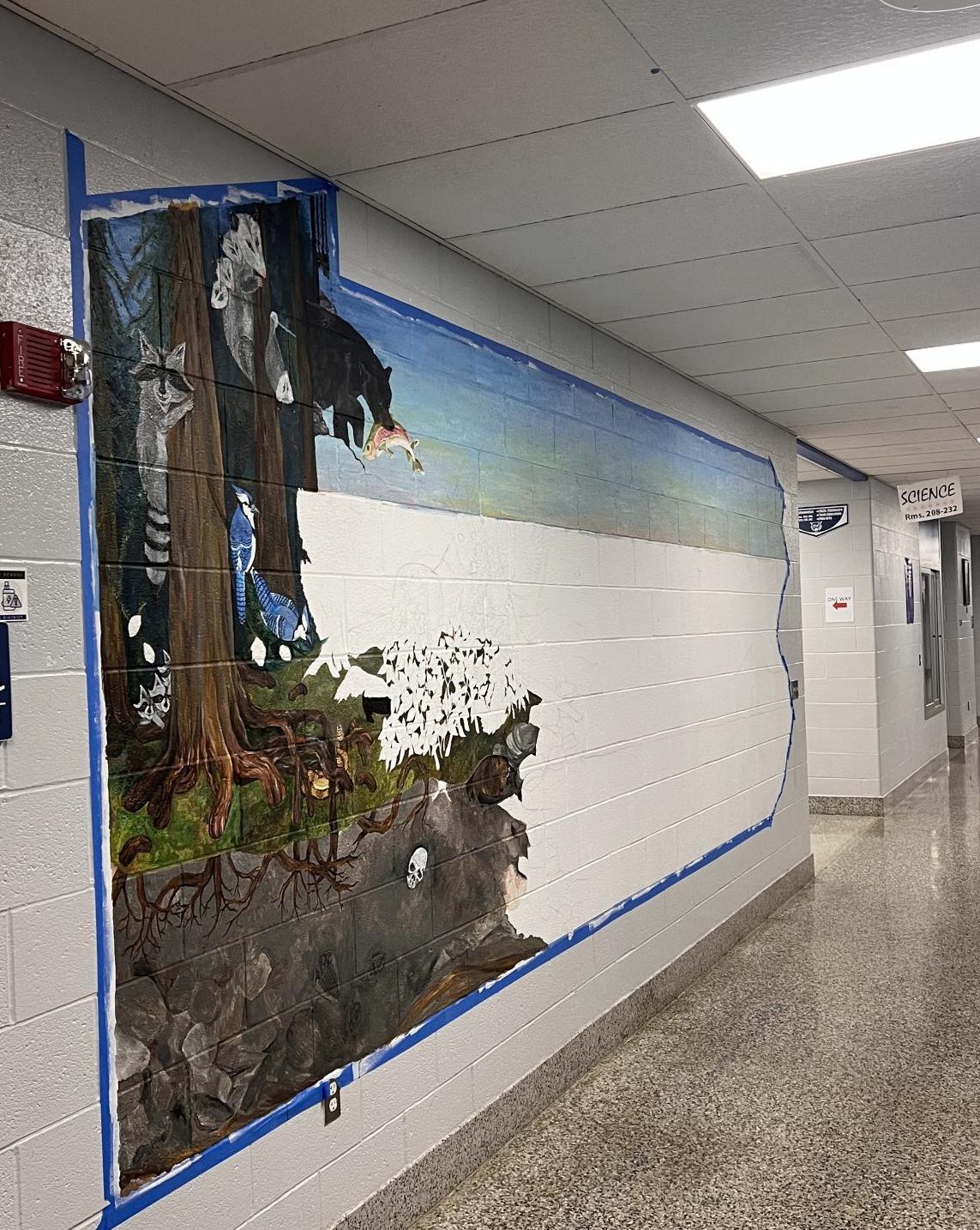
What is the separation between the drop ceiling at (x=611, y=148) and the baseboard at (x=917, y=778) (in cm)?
552

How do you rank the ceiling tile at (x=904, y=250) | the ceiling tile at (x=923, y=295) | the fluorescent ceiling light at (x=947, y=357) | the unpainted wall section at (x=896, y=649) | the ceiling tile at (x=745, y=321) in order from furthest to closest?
the unpainted wall section at (x=896, y=649), the fluorescent ceiling light at (x=947, y=357), the ceiling tile at (x=745, y=321), the ceiling tile at (x=923, y=295), the ceiling tile at (x=904, y=250)

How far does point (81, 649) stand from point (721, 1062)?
115 inches

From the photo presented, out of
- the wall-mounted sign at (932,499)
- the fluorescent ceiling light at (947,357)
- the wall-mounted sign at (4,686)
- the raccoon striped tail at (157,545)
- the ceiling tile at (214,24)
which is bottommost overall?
the wall-mounted sign at (4,686)

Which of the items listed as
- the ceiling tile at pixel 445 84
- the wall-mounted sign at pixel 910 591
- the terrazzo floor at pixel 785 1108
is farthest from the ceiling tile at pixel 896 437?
the ceiling tile at pixel 445 84

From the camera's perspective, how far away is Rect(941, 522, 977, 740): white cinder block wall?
12.8 m

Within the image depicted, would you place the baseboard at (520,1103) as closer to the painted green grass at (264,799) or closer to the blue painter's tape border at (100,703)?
the blue painter's tape border at (100,703)

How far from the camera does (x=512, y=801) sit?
3623mm

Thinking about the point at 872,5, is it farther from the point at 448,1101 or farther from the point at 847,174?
the point at 448,1101

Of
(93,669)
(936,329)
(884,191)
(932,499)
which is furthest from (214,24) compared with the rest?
(932,499)

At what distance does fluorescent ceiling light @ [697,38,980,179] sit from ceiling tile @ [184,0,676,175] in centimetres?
26

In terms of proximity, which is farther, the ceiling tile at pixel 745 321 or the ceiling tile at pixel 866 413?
the ceiling tile at pixel 866 413

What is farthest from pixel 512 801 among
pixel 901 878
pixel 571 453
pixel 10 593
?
pixel 901 878

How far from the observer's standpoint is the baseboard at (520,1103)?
2.93 meters

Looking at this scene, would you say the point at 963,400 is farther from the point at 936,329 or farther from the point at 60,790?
the point at 60,790
